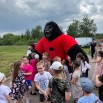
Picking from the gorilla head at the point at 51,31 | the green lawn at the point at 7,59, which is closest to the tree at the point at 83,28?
the green lawn at the point at 7,59

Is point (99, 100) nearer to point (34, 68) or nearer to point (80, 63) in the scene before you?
point (80, 63)

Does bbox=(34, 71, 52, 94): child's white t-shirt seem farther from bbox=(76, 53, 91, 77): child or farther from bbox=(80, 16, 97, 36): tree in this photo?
bbox=(80, 16, 97, 36): tree

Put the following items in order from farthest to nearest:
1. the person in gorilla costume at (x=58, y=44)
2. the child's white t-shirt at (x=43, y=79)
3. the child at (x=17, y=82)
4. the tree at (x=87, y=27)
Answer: the tree at (x=87, y=27), the person in gorilla costume at (x=58, y=44), the child's white t-shirt at (x=43, y=79), the child at (x=17, y=82)

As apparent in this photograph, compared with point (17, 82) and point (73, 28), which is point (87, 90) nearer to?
point (17, 82)

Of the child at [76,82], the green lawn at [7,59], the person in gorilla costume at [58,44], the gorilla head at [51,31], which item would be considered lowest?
the green lawn at [7,59]

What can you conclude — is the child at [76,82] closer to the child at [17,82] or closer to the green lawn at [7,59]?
the child at [17,82]

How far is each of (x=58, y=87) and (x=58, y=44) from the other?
3.98m

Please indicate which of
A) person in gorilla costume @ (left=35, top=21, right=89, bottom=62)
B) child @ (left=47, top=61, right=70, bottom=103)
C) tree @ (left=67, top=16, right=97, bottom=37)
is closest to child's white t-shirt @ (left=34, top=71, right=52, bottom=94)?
person in gorilla costume @ (left=35, top=21, right=89, bottom=62)

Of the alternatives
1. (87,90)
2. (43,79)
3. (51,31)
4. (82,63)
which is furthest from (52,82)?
(51,31)

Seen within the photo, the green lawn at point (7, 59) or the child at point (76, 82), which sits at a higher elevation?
the child at point (76, 82)

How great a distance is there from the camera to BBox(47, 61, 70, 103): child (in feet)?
18.2

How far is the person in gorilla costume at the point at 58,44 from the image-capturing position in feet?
31.0

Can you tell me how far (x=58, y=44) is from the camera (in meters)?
9.48

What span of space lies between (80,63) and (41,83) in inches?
65.8
